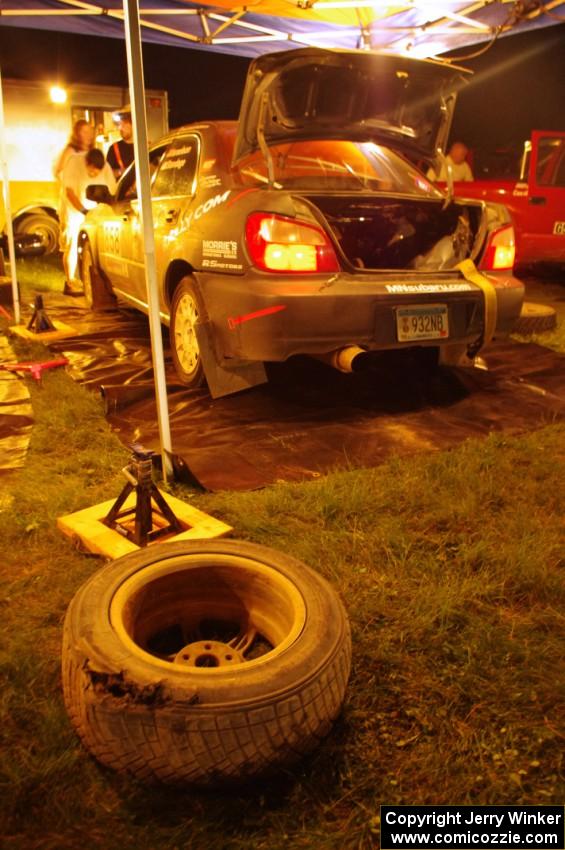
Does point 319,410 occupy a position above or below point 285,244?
below

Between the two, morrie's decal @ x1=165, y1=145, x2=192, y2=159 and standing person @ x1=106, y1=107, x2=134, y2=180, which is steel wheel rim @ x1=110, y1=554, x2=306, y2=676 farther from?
standing person @ x1=106, y1=107, x2=134, y2=180

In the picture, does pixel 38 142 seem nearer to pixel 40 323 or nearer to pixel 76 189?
pixel 76 189

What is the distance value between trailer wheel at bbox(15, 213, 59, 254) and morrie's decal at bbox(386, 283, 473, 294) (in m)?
9.57

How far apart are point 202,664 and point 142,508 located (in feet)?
2.71

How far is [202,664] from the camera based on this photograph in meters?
1.94

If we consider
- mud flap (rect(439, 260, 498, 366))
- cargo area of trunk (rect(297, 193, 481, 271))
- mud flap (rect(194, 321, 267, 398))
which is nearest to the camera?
mud flap (rect(194, 321, 267, 398))

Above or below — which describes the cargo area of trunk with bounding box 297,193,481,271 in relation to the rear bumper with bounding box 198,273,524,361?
above

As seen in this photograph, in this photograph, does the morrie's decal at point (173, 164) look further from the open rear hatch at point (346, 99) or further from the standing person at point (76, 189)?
the standing person at point (76, 189)

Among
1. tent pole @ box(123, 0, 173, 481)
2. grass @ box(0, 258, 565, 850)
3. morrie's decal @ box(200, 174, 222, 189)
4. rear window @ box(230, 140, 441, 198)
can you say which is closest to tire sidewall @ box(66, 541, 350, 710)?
grass @ box(0, 258, 565, 850)

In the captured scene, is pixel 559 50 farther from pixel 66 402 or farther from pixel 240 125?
pixel 66 402

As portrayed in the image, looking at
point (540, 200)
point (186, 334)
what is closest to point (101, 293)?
point (186, 334)

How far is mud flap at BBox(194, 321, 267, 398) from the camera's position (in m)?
4.02

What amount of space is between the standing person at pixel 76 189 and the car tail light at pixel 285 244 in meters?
4.80

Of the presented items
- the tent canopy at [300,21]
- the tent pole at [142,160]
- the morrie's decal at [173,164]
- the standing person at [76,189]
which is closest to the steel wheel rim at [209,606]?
the tent pole at [142,160]
